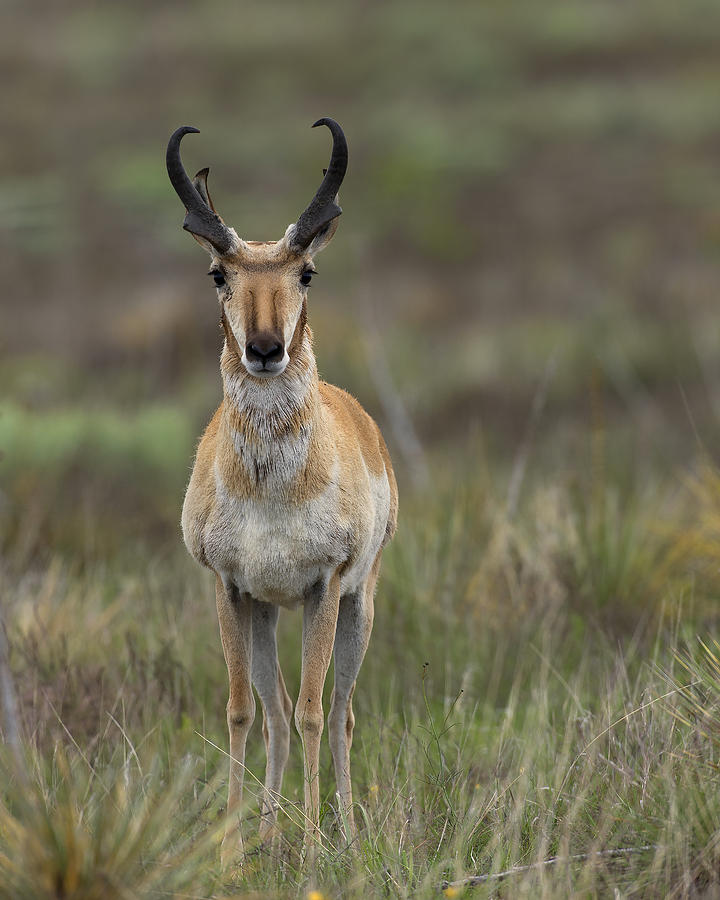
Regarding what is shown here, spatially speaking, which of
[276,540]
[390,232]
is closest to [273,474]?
[276,540]

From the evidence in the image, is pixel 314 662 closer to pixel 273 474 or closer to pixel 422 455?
pixel 273 474

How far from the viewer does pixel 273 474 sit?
4758mm

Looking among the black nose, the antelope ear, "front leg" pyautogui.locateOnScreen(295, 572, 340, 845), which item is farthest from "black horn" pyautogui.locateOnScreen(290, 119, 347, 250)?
"front leg" pyautogui.locateOnScreen(295, 572, 340, 845)

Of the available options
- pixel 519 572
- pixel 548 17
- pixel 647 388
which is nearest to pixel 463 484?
pixel 519 572

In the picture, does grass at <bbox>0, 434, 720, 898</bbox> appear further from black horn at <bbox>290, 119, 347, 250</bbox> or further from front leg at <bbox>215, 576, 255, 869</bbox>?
black horn at <bbox>290, 119, 347, 250</bbox>

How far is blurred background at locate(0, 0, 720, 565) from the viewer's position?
12047 millimetres

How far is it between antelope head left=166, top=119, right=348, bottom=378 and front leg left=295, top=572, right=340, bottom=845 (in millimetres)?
1012

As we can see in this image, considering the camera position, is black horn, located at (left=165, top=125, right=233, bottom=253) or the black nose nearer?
the black nose

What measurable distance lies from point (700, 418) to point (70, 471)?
8663 mm

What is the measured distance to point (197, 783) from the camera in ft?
17.4

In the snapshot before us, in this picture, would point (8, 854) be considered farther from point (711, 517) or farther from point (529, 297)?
point (529, 297)

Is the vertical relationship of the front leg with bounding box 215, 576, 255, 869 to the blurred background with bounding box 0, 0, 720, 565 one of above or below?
below

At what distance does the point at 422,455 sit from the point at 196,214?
7991 millimetres

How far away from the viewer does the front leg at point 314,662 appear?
16.3 ft
